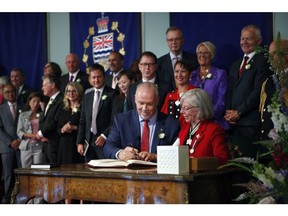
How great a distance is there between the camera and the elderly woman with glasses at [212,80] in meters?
6.24

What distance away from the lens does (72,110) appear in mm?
7219

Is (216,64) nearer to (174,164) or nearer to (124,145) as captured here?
(124,145)

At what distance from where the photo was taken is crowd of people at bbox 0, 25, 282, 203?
464 centimetres

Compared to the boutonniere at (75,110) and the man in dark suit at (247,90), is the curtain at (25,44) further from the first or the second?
the man in dark suit at (247,90)

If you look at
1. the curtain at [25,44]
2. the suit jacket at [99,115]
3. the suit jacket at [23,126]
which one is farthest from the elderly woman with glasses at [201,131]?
the curtain at [25,44]

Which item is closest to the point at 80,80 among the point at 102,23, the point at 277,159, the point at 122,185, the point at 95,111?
the point at 95,111

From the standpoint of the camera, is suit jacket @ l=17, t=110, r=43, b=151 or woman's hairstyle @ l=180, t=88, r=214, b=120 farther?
suit jacket @ l=17, t=110, r=43, b=151

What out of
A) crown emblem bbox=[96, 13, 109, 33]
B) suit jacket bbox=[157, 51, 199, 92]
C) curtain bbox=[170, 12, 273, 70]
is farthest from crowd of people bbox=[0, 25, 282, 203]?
crown emblem bbox=[96, 13, 109, 33]

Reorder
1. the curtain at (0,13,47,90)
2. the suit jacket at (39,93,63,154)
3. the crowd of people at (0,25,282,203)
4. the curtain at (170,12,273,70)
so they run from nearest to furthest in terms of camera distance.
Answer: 1. the crowd of people at (0,25,282,203)
2. the curtain at (170,12,273,70)
3. the suit jacket at (39,93,63,154)
4. the curtain at (0,13,47,90)

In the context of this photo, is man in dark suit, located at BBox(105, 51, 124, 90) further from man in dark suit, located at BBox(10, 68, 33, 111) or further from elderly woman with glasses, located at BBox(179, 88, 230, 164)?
elderly woman with glasses, located at BBox(179, 88, 230, 164)

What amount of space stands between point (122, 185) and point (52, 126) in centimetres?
357

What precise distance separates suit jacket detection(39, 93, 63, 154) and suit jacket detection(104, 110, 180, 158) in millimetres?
2419

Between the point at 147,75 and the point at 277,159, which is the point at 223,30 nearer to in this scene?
the point at 147,75

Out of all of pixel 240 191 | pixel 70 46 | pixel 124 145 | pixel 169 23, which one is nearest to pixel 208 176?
pixel 240 191
